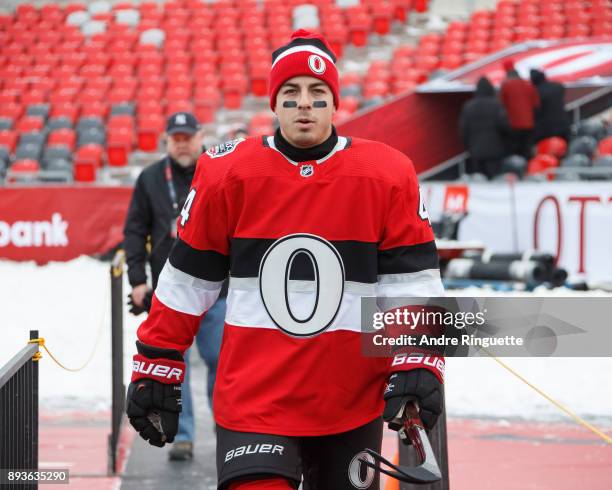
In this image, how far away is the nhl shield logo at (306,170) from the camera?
11.3ft

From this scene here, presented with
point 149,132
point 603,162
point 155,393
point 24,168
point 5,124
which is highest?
point 5,124

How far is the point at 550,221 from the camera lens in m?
14.2

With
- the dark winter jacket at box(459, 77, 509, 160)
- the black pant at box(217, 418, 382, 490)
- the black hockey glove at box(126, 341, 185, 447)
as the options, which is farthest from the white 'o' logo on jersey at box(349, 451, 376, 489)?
the dark winter jacket at box(459, 77, 509, 160)

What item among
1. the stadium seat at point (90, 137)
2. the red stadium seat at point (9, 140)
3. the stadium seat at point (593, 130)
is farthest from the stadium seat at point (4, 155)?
the stadium seat at point (593, 130)

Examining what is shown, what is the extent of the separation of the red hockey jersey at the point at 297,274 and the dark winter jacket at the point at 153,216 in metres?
3.12

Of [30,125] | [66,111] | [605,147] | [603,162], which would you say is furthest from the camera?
[66,111]

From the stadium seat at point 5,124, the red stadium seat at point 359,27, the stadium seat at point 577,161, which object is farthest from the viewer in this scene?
the red stadium seat at point 359,27

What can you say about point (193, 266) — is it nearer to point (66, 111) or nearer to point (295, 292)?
point (295, 292)

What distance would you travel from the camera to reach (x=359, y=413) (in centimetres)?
345

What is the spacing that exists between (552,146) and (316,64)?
14.7 meters

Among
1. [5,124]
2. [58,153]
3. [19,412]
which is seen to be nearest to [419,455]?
[19,412]

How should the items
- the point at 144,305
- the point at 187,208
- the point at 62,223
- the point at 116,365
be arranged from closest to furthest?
the point at 187,208 < the point at 144,305 < the point at 116,365 < the point at 62,223

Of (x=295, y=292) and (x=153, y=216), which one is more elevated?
(x=153, y=216)

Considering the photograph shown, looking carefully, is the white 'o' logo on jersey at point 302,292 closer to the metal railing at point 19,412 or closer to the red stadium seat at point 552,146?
the metal railing at point 19,412
